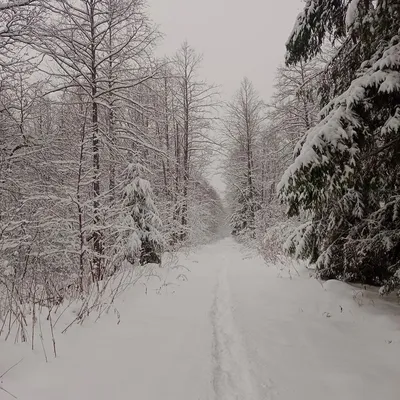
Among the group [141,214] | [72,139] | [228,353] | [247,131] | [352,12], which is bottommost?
[228,353]

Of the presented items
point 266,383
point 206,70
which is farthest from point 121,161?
point 206,70

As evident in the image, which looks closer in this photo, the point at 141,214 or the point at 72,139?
the point at 72,139

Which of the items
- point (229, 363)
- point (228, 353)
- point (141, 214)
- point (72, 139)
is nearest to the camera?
point (229, 363)

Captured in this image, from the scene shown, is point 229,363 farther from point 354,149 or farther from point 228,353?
point 354,149

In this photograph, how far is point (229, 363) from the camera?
119 inches

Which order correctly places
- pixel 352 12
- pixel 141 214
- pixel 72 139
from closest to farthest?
pixel 352 12 → pixel 72 139 → pixel 141 214

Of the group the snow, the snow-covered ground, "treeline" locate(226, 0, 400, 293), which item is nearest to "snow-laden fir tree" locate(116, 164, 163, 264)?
the snow-covered ground

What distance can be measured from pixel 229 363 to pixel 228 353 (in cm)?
25

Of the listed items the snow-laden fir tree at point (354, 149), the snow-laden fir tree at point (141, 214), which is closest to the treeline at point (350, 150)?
the snow-laden fir tree at point (354, 149)

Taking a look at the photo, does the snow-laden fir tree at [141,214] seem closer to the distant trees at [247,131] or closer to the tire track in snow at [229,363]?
the tire track in snow at [229,363]

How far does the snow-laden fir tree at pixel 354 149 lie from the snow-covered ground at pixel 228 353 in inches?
29.1

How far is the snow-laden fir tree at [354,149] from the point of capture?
309 centimetres

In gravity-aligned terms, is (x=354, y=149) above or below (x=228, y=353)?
above

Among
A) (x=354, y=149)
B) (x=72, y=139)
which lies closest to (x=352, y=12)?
(x=354, y=149)
